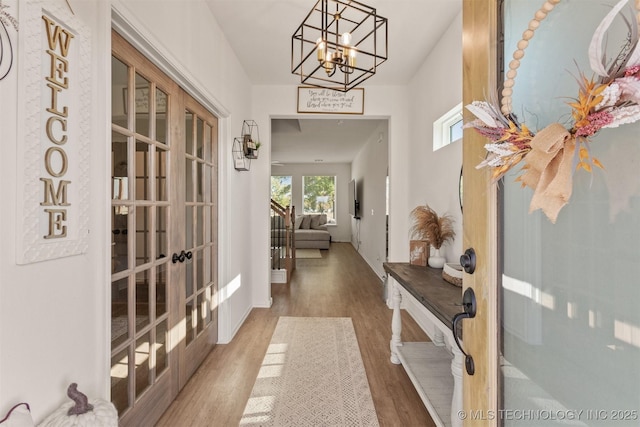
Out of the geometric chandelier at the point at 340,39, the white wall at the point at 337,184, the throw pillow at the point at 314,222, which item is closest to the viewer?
the geometric chandelier at the point at 340,39

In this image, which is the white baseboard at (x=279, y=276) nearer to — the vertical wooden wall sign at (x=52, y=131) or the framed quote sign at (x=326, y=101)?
the framed quote sign at (x=326, y=101)

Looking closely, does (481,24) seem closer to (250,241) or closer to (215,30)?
(215,30)

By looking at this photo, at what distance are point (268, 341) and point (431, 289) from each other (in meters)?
1.66

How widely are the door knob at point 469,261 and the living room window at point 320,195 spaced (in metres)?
9.22

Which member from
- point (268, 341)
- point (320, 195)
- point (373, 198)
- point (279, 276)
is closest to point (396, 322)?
point (268, 341)

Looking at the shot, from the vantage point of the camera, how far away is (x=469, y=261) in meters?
0.92

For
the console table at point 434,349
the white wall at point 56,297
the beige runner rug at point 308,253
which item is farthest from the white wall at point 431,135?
the beige runner rug at point 308,253

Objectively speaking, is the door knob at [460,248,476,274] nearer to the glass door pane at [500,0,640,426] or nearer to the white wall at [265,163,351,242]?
the glass door pane at [500,0,640,426]

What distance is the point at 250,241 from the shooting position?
3646mm

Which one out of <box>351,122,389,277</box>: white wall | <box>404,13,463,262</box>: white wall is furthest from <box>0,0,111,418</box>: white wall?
<box>351,122,389,277</box>: white wall

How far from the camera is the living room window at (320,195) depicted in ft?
33.4

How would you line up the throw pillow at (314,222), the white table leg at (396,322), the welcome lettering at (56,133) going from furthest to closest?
the throw pillow at (314,222)
the white table leg at (396,322)
the welcome lettering at (56,133)

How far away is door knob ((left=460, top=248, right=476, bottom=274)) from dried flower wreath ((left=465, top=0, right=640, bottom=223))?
0.28 m

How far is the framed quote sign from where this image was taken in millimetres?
3641
